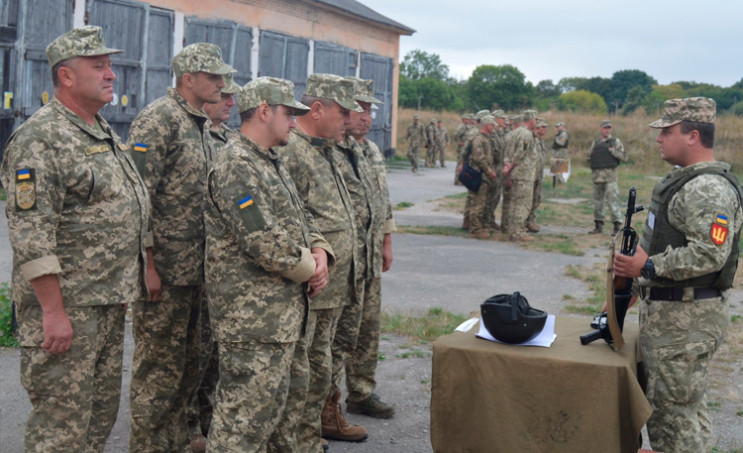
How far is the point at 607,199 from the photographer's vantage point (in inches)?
555

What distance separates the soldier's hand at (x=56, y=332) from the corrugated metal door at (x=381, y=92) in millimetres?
20795

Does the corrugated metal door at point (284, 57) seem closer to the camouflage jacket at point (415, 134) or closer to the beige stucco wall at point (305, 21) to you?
the beige stucco wall at point (305, 21)

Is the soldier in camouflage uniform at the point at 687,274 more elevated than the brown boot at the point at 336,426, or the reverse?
the soldier in camouflage uniform at the point at 687,274

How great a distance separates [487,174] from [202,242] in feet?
30.0

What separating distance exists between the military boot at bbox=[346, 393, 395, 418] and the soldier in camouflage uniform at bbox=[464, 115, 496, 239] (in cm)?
799

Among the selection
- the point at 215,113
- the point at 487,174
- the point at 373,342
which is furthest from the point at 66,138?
the point at 487,174

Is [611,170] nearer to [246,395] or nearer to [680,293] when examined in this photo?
[680,293]

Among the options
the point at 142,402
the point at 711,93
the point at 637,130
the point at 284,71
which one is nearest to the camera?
the point at 142,402

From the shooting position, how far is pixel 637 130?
3459 centimetres

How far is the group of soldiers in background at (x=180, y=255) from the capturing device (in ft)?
11.4

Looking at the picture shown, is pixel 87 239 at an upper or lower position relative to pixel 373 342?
upper

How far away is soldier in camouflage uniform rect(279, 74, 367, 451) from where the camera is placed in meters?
4.54

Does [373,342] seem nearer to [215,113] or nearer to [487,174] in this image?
[215,113]

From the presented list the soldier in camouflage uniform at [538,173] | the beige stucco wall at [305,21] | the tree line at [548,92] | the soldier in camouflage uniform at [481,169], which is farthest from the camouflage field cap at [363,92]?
the tree line at [548,92]
